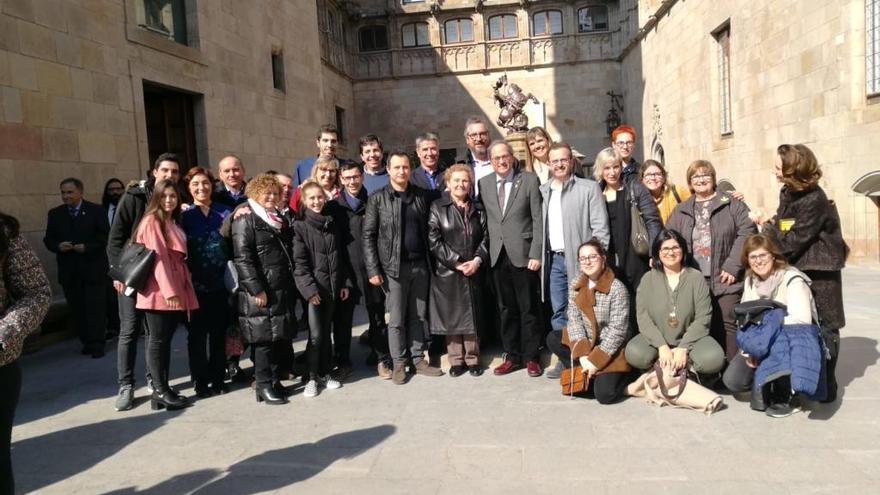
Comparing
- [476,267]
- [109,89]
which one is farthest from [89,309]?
[476,267]

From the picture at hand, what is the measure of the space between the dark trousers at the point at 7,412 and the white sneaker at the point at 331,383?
2.55 m

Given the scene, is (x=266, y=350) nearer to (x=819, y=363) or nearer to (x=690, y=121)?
(x=819, y=363)

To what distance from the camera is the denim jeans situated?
16.6 ft

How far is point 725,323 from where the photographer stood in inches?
180

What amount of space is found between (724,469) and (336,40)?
80.4 feet

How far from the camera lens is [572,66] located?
85.7ft

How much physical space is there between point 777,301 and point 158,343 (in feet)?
14.1

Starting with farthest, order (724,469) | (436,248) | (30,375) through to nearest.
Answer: (30,375)
(436,248)
(724,469)

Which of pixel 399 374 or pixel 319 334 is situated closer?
pixel 319 334

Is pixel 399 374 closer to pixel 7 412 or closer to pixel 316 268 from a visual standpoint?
pixel 316 268

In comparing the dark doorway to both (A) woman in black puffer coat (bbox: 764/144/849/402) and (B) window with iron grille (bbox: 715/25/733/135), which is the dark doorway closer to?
(A) woman in black puffer coat (bbox: 764/144/849/402)

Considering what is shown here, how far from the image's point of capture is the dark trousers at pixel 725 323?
14.8 ft

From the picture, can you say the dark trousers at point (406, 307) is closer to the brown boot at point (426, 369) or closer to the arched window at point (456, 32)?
the brown boot at point (426, 369)

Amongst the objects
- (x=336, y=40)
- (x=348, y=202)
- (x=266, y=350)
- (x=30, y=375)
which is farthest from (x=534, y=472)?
(x=336, y=40)
